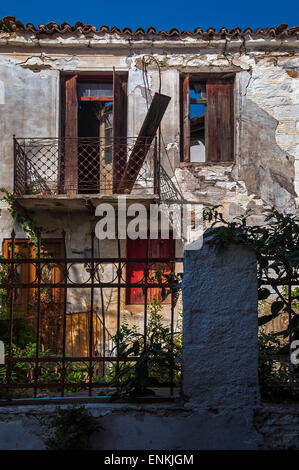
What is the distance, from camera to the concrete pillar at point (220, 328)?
245 centimetres

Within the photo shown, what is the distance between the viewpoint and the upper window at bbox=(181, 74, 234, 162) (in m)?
8.17

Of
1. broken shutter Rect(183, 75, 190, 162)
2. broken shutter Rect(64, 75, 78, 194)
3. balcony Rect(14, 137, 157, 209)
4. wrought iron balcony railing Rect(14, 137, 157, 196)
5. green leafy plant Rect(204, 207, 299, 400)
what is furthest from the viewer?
broken shutter Rect(183, 75, 190, 162)

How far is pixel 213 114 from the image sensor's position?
8.29m

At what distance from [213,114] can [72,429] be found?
7.24 meters

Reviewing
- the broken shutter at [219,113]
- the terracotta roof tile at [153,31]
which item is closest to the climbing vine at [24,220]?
the terracotta roof tile at [153,31]

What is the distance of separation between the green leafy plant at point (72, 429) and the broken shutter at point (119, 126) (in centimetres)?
566

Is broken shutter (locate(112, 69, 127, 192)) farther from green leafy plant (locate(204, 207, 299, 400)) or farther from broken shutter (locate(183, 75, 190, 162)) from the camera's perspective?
green leafy plant (locate(204, 207, 299, 400))

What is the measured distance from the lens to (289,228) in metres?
2.67

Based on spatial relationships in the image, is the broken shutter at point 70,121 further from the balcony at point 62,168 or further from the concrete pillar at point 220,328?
the concrete pillar at point 220,328

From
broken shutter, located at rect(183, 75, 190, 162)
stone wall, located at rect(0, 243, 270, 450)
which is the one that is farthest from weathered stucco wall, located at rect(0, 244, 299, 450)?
broken shutter, located at rect(183, 75, 190, 162)

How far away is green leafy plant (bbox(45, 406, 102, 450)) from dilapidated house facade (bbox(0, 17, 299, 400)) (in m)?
5.37

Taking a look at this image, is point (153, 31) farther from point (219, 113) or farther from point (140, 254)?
point (140, 254)
